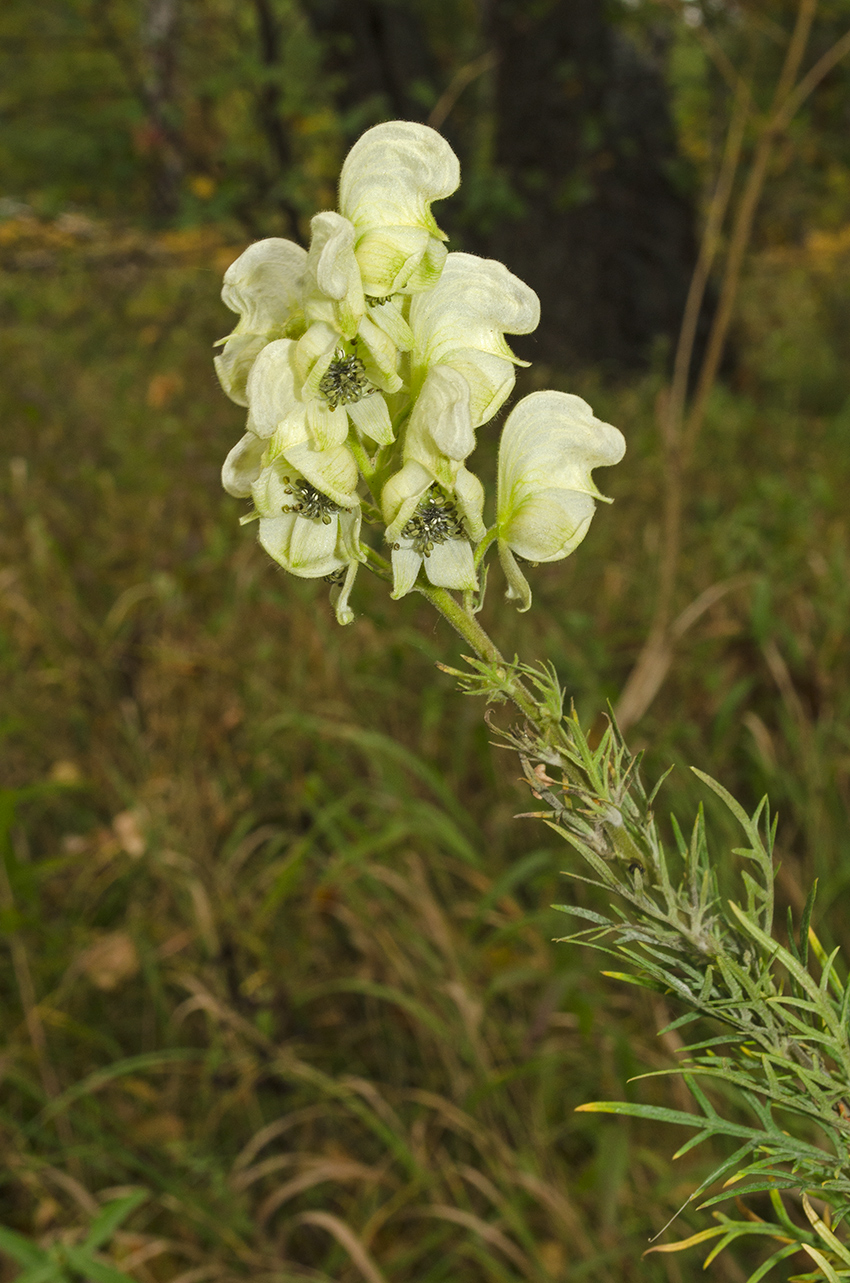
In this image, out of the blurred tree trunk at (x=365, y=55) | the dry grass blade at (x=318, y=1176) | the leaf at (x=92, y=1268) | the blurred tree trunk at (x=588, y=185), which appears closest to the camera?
the leaf at (x=92, y=1268)

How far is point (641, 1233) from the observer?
182 cm

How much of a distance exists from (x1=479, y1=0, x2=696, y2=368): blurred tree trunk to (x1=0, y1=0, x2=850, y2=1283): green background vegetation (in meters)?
1.26

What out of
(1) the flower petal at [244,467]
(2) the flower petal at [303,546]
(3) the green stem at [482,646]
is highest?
(1) the flower petal at [244,467]

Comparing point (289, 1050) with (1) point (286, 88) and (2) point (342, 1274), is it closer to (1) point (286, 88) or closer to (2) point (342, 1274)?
(2) point (342, 1274)

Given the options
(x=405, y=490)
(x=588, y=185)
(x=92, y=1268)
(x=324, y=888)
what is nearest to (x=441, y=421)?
(x=405, y=490)

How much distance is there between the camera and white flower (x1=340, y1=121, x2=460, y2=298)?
0.71 meters

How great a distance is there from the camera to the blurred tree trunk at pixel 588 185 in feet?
A: 19.0

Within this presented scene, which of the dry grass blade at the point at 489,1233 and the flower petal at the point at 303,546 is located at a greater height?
the flower petal at the point at 303,546

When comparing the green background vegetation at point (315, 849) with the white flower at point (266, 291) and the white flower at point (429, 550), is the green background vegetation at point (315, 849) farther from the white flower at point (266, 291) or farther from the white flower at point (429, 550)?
the white flower at point (266, 291)

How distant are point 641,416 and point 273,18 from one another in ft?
8.58

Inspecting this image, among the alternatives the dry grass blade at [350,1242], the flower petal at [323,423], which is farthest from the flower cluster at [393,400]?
the dry grass blade at [350,1242]

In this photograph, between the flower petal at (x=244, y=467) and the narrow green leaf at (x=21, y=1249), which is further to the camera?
the narrow green leaf at (x=21, y=1249)

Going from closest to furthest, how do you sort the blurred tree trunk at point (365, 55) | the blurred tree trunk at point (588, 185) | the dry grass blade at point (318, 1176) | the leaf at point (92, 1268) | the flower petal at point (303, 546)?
the flower petal at point (303, 546), the leaf at point (92, 1268), the dry grass blade at point (318, 1176), the blurred tree trunk at point (365, 55), the blurred tree trunk at point (588, 185)

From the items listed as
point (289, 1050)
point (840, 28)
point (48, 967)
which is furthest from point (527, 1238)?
point (840, 28)
